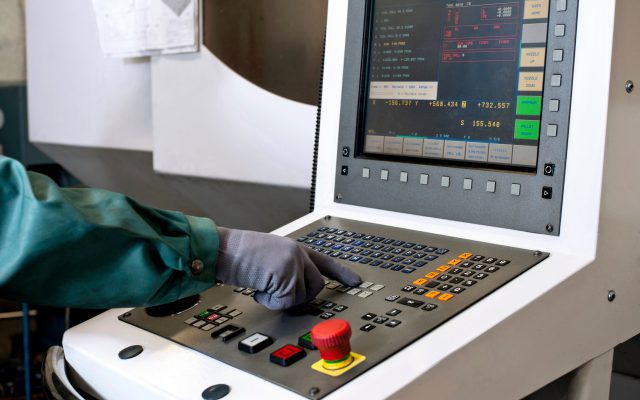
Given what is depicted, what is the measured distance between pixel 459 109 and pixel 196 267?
44 cm

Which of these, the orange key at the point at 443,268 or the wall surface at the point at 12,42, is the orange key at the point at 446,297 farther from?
the wall surface at the point at 12,42

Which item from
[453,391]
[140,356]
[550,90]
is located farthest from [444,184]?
[140,356]

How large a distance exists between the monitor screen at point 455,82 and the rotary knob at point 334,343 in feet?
1.24

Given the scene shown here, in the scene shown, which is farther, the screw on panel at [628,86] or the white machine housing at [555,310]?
the screw on panel at [628,86]

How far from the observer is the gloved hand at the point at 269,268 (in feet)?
2.46

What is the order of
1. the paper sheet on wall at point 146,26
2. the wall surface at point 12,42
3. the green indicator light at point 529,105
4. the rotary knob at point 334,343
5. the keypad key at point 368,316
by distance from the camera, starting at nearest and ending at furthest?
the rotary knob at point 334,343
the keypad key at point 368,316
the green indicator light at point 529,105
the paper sheet on wall at point 146,26
the wall surface at point 12,42

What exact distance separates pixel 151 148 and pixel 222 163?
14.8 inches

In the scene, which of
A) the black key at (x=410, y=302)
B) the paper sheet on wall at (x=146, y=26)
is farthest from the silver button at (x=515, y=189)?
the paper sheet on wall at (x=146, y=26)

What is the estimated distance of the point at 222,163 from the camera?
1.40 meters

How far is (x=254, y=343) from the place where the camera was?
0.68 metres

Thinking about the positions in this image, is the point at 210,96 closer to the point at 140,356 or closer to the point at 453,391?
the point at 140,356

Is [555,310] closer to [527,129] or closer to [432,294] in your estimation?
[432,294]

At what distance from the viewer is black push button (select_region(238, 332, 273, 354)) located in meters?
0.68

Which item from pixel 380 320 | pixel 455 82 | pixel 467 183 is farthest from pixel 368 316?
pixel 455 82
